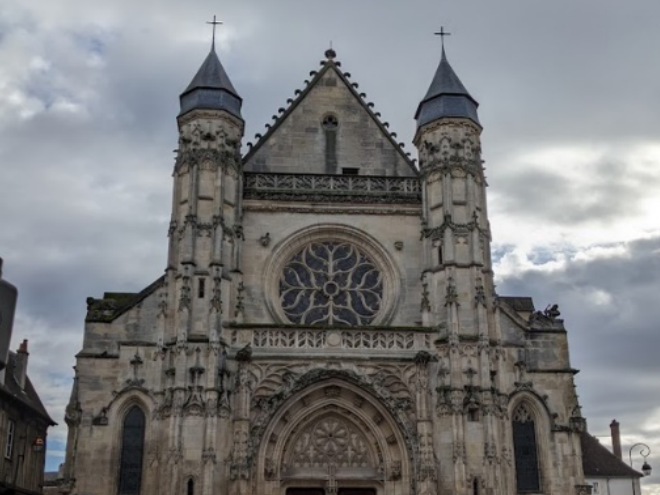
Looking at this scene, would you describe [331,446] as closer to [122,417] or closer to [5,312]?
[122,417]

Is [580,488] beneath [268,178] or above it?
beneath

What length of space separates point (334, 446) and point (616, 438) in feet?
64.9

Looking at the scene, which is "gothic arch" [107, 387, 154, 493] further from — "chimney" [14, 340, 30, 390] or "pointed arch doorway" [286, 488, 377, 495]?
"chimney" [14, 340, 30, 390]

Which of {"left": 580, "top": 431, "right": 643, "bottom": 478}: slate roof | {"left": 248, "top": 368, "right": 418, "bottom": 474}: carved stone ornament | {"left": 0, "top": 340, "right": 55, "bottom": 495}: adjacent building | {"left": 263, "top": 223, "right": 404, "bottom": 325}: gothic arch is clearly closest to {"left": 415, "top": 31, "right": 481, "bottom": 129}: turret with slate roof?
{"left": 263, "top": 223, "right": 404, "bottom": 325}: gothic arch

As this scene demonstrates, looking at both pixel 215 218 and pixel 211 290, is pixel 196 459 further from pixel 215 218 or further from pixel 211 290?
pixel 215 218

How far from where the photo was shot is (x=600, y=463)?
3253cm

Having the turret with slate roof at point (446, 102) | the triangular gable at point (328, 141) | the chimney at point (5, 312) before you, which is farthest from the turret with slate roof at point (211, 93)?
the chimney at point (5, 312)

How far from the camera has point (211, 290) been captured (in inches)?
904

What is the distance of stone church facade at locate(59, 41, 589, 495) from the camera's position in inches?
858

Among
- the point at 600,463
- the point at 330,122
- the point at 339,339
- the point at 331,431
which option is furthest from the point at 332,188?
the point at 600,463

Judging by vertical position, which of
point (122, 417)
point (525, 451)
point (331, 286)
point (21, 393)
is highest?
point (331, 286)

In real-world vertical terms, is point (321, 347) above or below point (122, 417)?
above

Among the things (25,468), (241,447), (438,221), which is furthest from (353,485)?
(25,468)

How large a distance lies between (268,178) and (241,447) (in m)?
8.25
